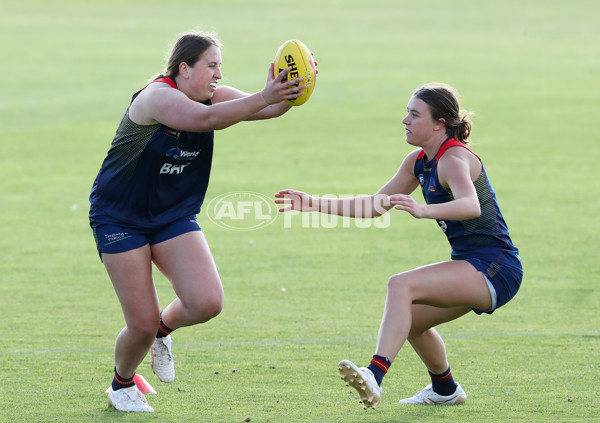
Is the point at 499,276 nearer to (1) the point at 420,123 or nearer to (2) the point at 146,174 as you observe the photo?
(1) the point at 420,123

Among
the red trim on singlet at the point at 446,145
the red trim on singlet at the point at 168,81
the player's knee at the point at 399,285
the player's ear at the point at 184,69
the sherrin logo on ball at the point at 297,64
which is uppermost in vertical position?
the sherrin logo on ball at the point at 297,64

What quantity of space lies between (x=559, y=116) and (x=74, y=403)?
15.5m

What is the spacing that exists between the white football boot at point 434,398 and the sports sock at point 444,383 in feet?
0.09

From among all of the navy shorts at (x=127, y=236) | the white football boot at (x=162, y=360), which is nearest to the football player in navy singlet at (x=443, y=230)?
the navy shorts at (x=127, y=236)

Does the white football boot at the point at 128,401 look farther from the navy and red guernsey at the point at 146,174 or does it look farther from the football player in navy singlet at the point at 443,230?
the football player in navy singlet at the point at 443,230

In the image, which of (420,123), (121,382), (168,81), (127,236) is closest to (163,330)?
(121,382)

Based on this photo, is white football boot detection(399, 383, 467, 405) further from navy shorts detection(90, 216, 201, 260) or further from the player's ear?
the player's ear

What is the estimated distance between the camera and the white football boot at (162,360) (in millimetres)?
5891

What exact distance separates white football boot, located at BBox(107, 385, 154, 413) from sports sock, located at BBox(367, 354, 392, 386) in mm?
1425

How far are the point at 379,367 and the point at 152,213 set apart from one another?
5.46 feet

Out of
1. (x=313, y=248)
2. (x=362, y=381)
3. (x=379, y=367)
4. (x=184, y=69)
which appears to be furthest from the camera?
(x=313, y=248)

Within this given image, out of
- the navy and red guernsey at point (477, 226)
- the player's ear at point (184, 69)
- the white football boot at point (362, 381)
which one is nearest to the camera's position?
the white football boot at point (362, 381)

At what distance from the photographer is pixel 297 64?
5.34 m

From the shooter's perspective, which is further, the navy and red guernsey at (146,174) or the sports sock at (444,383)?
Result: the sports sock at (444,383)
